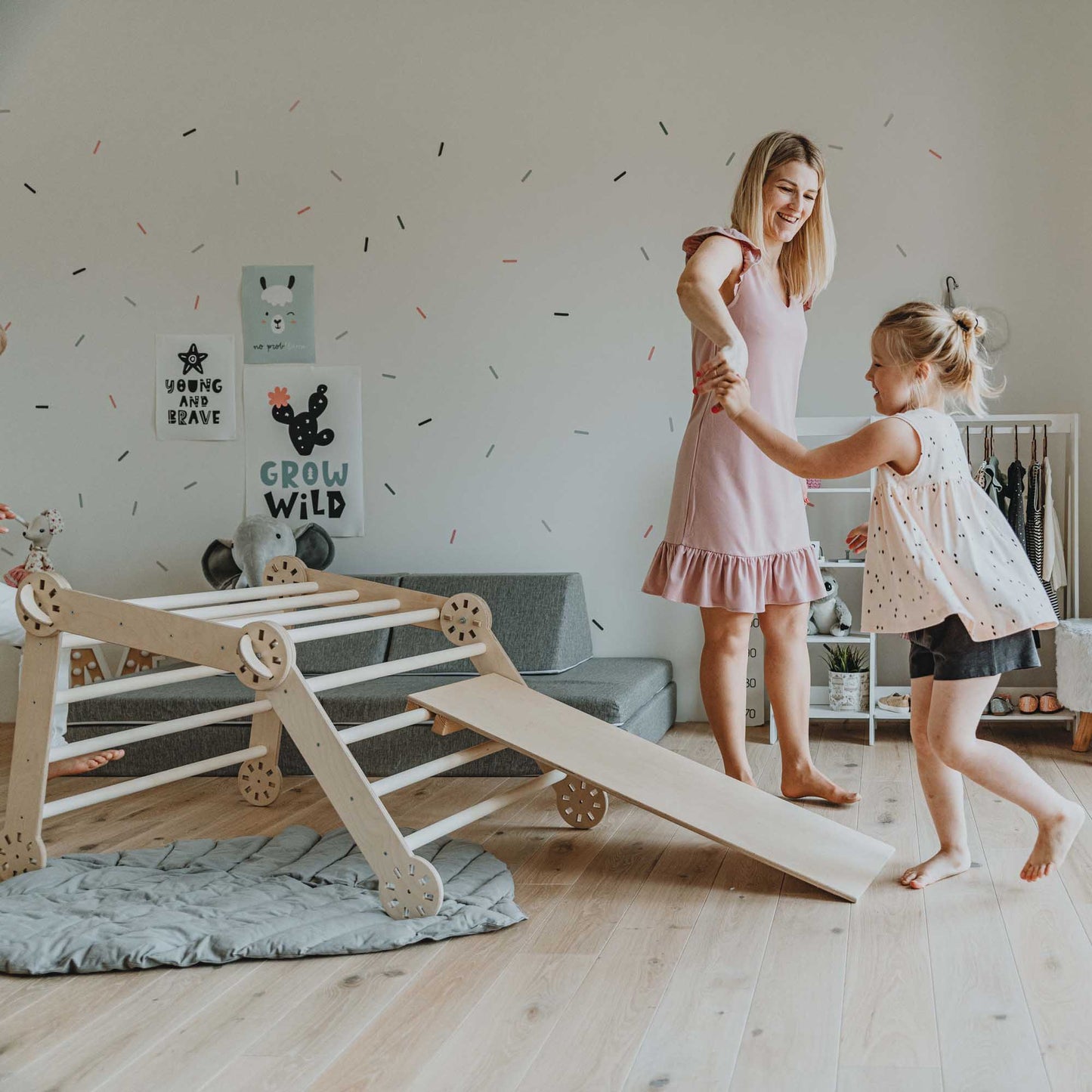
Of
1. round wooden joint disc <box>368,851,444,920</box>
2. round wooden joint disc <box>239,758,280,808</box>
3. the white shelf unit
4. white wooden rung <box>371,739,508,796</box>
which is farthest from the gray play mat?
the white shelf unit

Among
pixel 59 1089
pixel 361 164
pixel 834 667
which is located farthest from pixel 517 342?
pixel 59 1089

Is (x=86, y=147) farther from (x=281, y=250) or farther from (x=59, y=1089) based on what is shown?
(x=59, y=1089)

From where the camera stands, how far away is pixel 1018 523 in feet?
11.1

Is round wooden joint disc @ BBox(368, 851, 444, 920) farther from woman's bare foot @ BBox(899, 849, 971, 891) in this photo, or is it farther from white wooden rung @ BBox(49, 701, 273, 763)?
woman's bare foot @ BBox(899, 849, 971, 891)

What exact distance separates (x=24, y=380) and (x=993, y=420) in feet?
10.6

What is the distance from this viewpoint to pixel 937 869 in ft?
6.78

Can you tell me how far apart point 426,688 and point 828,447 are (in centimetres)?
145

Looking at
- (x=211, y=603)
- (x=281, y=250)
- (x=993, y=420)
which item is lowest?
(x=211, y=603)

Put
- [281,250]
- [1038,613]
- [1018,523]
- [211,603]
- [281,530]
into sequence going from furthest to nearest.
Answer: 1. [281,250]
2. [281,530]
3. [1018,523]
4. [211,603]
5. [1038,613]

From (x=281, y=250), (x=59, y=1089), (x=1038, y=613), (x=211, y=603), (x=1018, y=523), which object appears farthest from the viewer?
(x=281, y=250)

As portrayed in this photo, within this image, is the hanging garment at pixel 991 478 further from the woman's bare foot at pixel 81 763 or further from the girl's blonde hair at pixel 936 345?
the woman's bare foot at pixel 81 763

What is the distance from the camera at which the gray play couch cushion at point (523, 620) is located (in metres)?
3.45

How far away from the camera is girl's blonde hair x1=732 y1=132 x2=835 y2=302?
247 cm

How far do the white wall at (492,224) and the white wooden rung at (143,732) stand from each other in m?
1.53
